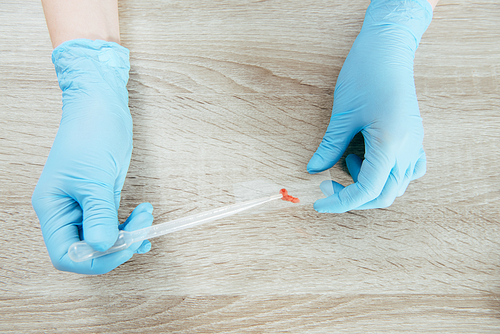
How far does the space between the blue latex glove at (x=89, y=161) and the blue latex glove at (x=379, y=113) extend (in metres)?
0.76

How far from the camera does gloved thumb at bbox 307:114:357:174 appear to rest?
98 centimetres

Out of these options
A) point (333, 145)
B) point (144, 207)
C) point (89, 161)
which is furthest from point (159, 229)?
point (333, 145)

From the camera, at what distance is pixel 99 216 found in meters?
0.85

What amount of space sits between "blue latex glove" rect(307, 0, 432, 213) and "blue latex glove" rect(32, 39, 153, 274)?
761 millimetres

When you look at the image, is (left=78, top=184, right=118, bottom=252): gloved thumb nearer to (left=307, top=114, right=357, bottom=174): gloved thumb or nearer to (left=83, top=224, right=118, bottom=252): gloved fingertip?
(left=83, top=224, right=118, bottom=252): gloved fingertip

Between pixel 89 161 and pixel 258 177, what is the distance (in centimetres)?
63

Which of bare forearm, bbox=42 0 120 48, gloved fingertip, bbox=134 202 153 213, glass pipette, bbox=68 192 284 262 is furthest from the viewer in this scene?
bare forearm, bbox=42 0 120 48

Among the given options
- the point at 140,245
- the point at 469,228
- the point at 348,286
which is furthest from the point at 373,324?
the point at 140,245

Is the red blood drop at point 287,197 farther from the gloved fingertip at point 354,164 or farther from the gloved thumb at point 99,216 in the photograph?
the gloved thumb at point 99,216

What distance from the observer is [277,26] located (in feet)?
3.77

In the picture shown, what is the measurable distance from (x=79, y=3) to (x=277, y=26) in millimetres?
859

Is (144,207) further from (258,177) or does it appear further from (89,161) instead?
(258,177)

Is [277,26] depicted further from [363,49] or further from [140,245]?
[140,245]

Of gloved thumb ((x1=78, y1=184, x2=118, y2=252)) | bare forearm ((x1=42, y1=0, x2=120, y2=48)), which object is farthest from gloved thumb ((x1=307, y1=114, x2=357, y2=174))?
bare forearm ((x1=42, y1=0, x2=120, y2=48))
